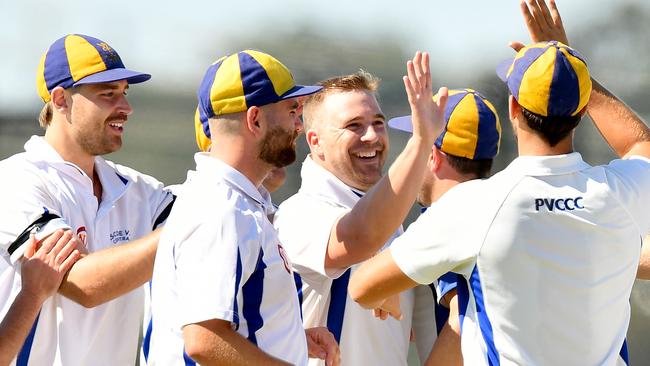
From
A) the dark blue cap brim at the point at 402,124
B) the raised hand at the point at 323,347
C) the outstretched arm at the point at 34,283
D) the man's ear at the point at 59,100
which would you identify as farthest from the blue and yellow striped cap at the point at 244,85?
the man's ear at the point at 59,100

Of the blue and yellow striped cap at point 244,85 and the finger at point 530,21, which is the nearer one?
the blue and yellow striped cap at point 244,85

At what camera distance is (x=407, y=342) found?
4293 mm

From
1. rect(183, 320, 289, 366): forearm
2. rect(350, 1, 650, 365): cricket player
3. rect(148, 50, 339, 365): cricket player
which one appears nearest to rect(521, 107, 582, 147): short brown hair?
rect(350, 1, 650, 365): cricket player

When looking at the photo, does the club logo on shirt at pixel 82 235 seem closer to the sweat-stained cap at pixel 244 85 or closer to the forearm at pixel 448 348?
the sweat-stained cap at pixel 244 85

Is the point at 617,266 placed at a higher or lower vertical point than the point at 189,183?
lower

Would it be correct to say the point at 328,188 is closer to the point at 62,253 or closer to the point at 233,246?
the point at 62,253

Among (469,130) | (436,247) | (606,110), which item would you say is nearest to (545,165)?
(436,247)

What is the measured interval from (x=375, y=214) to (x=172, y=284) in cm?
80

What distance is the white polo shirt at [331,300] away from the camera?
4020 millimetres

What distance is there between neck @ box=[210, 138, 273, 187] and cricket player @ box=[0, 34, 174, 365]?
0.64 metres

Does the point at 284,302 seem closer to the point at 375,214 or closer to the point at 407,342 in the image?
the point at 375,214

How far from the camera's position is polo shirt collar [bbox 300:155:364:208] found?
14.1 feet

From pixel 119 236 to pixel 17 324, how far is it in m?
Result: 0.68

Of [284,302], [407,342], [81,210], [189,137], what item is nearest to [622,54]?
[189,137]
